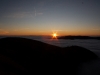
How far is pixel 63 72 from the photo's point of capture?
29.1ft

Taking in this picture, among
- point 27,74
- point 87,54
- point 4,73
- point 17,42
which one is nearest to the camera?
point 4,73

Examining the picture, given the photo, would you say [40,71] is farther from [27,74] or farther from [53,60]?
[53,60]

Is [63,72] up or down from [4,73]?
down

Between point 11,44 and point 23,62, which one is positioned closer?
point 23,62

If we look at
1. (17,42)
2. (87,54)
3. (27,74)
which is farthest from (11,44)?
(87,54)

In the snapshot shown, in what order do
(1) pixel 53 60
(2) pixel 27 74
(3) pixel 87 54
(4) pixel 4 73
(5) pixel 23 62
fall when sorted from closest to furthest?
(4) pixel 4 73, (2) pixel 27 74, (5) pixel 23 62, (1) pixel 53 60, (3) pixel 87 54

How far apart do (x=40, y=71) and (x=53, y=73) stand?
3.73 feet

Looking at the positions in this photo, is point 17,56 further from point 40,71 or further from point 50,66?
point 50,66

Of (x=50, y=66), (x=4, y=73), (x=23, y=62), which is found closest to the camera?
(x=4, y=73)

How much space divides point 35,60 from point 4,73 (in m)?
3.69

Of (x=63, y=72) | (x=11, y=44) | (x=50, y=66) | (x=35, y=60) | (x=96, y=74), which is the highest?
(x=11, y=44)

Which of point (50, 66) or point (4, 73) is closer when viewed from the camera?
point (4, 73)

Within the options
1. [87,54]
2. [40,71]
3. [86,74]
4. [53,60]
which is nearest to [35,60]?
[40,71]

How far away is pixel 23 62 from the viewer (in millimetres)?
7473
